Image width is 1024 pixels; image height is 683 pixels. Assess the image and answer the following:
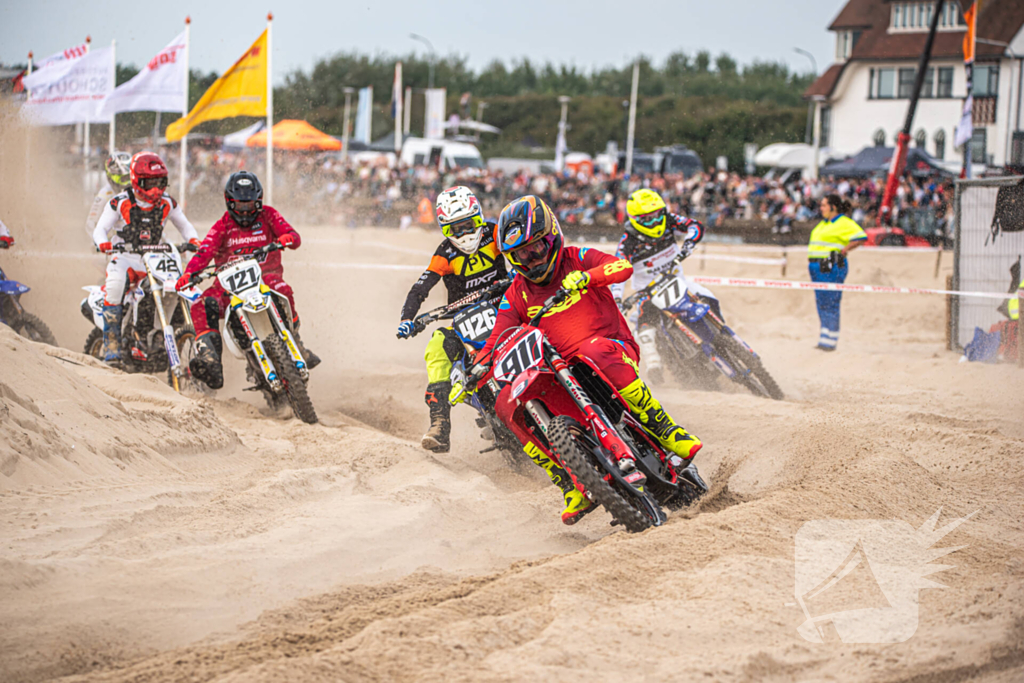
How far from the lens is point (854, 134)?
50.9 meters

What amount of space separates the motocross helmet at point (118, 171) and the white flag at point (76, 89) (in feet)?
22.0

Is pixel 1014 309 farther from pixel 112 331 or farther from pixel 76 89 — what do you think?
pixel 76 89

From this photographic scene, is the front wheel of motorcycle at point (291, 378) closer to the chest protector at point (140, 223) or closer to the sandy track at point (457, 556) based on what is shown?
the sandy track at point (457, 556)

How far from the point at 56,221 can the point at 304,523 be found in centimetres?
1127

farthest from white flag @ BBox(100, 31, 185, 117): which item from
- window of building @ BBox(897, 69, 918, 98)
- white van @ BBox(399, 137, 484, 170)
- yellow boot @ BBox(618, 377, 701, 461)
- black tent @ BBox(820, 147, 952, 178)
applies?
window of building @ BBox(897, 69, 918, 98)

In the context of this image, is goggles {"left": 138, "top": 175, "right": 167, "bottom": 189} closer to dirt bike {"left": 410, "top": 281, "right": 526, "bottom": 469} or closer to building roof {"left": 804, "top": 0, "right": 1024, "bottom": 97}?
dirt bike {"left": 410, "top": 281, "right": 526, "bottom": 469}

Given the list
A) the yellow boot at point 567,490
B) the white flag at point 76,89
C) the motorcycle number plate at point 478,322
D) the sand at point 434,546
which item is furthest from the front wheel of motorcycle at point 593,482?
the white flag at point 76,89

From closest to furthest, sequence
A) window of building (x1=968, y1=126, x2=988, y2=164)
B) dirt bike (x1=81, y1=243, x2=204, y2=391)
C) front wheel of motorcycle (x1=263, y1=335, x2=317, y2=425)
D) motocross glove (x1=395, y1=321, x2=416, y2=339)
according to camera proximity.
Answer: motocross glove (x1=395, y1=321, x2=416, y2=339), front wheel of motorcycle (x1=263, y1=335, x2=317, y2=425), dirt bike (x1=81, y1=243, x2=204, y2=391), window of building (x1=968, y1=126, x2=988, y2=164)

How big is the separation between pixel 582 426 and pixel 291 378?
3.67m

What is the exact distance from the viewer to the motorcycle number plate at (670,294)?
29.0ft

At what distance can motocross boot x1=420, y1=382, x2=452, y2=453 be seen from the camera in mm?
6508

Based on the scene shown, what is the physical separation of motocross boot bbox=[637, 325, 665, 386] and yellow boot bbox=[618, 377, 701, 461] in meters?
4.02

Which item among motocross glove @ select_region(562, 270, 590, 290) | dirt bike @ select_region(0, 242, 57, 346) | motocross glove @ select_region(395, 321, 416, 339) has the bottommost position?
dirt bike @ select_region(0, 242, 57, 346)

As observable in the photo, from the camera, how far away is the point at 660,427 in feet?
16.8
